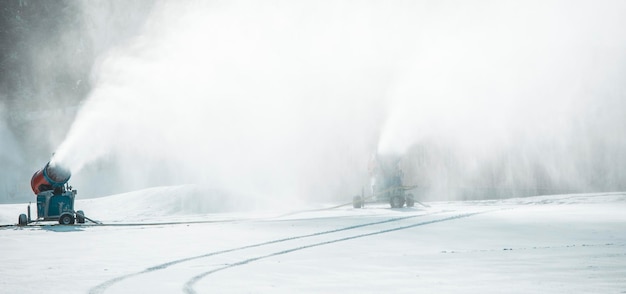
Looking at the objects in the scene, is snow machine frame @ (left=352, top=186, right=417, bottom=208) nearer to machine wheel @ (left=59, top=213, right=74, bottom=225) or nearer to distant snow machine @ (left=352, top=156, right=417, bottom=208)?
distant snow machine @ (left=352, top=156, right=417, bottom=208)

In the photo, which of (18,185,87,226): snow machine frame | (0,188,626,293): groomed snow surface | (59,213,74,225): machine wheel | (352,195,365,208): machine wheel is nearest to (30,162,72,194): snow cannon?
(18,185,87,226): snow machine frame

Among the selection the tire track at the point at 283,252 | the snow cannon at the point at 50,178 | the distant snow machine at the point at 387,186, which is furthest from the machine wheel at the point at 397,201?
the snow cannon at the point at 50,178

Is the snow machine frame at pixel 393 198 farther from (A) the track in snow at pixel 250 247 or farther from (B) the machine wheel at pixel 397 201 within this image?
(A) the track in snow at pixel 250 247

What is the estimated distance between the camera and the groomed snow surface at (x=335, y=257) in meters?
9.88

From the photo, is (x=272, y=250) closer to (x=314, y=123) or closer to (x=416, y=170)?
(x=416, y=170)

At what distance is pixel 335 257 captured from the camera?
43.4ft

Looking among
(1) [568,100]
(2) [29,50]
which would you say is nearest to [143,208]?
(1) [568,100]

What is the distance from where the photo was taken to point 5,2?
7119cm

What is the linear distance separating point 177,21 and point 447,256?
58.6 metres

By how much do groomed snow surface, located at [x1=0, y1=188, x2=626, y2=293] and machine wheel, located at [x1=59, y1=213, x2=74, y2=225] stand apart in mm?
2218

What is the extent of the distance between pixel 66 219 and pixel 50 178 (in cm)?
187

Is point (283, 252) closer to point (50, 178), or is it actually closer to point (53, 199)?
point (53, 199)

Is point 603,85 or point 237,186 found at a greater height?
point 603,85

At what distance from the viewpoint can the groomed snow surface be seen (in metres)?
9.88
